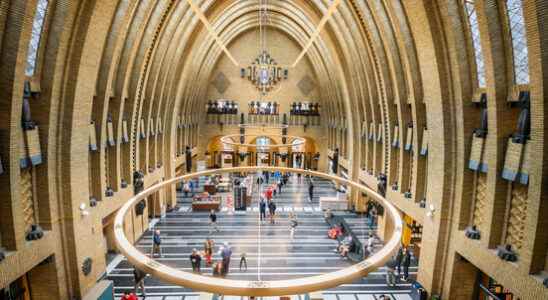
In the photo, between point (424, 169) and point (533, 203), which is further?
point (424, 169)

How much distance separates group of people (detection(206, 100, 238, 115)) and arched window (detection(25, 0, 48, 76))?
24810mm

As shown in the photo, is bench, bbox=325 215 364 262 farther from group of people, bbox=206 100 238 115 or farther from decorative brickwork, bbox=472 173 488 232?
group of people, bbox=206 100 238 115

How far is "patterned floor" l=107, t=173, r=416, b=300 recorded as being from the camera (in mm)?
12648

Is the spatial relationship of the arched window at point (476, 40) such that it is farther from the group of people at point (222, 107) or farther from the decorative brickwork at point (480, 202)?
the group of people at point (222, 107)

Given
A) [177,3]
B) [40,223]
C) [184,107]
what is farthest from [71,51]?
[184,107]

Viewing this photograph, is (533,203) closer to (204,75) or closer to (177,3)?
(177,3)

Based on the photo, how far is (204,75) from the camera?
30.5 m

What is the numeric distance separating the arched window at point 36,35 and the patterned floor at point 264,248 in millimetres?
7194

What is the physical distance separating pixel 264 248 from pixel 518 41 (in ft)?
41.8

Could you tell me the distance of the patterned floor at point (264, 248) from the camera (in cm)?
1265

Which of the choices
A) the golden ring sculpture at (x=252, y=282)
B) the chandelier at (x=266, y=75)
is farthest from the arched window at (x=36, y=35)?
the chandelier at (x=266, y=75)

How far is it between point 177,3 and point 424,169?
13.9m

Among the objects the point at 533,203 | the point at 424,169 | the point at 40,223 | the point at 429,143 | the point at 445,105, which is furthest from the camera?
the point at 424,169

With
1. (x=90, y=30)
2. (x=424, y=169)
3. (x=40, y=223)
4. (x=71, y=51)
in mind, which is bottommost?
(x=40, y=223)
